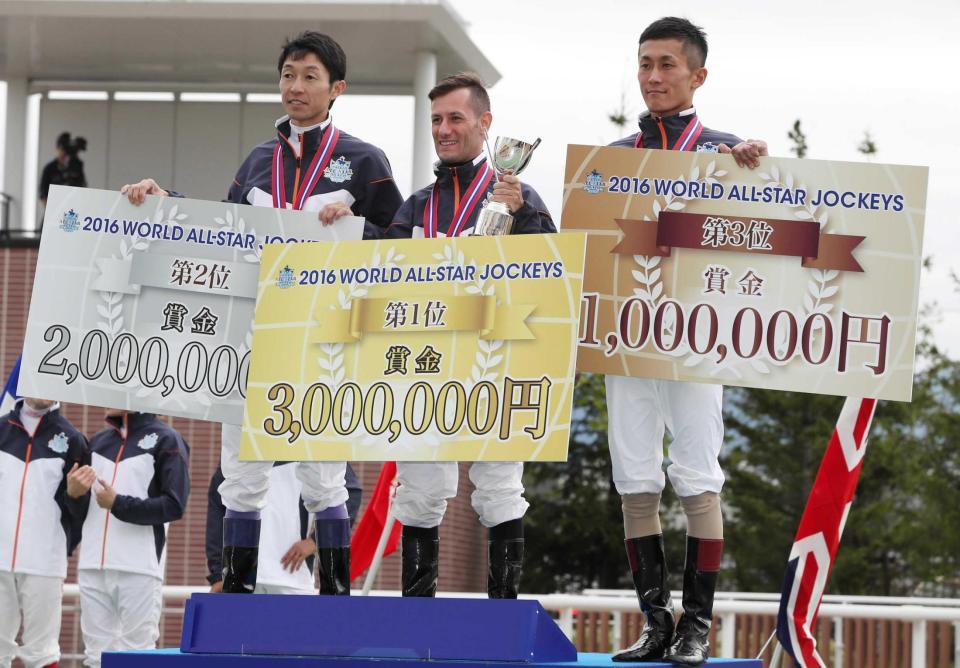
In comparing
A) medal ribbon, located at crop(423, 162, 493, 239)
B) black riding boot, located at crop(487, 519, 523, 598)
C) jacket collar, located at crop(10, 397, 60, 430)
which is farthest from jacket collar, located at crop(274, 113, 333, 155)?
jacket collar, located at crop(10, 397, 60, 430)

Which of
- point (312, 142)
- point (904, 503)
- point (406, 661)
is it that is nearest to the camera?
point (406, 661)

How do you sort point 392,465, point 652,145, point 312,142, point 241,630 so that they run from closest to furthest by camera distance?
point 241,630 → point 652,145 → point 312,142 → point 392,465

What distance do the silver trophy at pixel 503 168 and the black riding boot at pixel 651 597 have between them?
47.7 inches

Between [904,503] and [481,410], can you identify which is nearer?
[481,410]

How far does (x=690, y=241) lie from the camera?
196 inches

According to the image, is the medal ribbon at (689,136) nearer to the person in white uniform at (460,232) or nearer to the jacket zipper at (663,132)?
the jacket zipper at (663,132)

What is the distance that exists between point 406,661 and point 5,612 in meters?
4.55

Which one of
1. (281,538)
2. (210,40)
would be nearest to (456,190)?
(281,538)

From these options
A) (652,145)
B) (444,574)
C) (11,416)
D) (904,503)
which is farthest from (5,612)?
(904,503)

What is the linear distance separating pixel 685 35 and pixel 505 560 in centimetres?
207

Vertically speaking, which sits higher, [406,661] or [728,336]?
[728,336]

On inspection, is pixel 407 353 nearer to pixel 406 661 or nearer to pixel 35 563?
pixel 406 661

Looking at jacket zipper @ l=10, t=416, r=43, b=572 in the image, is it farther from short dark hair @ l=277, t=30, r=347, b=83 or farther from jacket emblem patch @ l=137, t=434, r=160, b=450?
short dark hair @ l=277, t=30, r=347, b=83

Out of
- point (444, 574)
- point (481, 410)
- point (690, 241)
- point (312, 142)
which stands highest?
point (312, 142)
